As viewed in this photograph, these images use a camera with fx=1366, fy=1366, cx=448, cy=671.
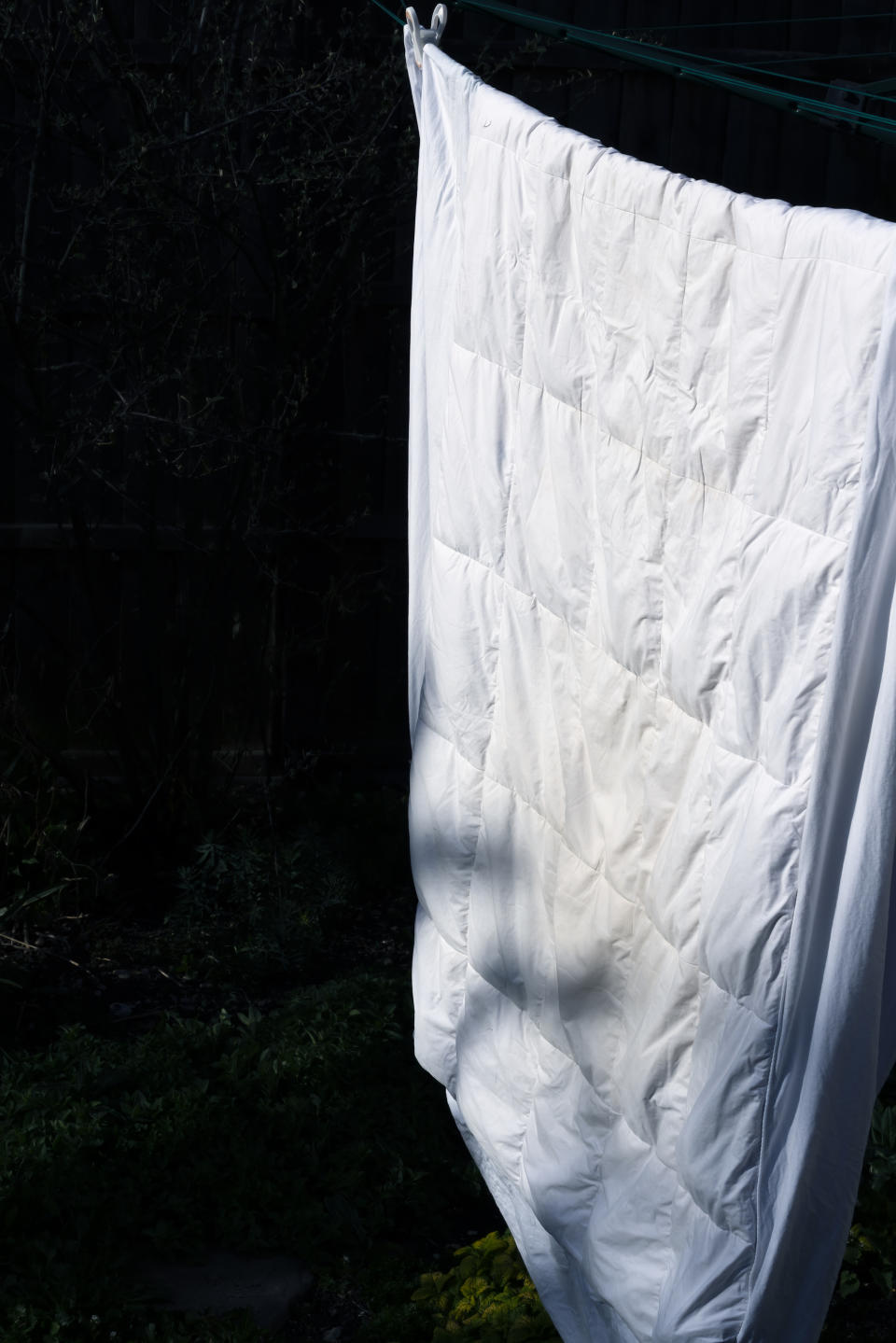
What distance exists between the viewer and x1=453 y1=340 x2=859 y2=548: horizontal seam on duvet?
131 cm

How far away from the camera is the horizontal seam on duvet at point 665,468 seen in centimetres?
131

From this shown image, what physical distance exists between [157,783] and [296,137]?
5.84 ft

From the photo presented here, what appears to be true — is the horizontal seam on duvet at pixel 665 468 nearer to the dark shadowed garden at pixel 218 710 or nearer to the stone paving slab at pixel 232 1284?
the dark shadowed garden at pixel 218 710

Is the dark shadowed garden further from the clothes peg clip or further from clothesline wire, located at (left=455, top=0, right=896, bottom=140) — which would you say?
clothesline wire, located at (left=455, top=0, right=896, bottom=140)

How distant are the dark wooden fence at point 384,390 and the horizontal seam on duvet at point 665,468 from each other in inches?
72.3

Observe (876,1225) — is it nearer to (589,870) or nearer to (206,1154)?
(589,870)

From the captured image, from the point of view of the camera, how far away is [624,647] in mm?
1681

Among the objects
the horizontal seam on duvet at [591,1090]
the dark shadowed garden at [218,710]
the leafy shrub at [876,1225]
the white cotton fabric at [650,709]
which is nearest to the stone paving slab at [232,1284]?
the dark shadowed garden at [218,710]

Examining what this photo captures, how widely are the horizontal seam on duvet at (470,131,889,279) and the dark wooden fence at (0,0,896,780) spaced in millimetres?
1979

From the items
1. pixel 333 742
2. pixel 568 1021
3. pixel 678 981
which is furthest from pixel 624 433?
pixel 333 742

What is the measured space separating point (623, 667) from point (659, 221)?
0.53m

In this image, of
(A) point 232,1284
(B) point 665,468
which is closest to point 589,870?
(B) point 665,468

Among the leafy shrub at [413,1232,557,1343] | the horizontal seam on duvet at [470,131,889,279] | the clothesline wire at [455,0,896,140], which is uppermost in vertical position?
the clothesline wire at [455,0,896,140]

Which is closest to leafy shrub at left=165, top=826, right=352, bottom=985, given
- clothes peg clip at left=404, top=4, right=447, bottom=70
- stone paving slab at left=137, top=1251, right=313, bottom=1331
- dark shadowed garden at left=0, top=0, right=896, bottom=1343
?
dark shadowed garden at left=0, top=0, right=896, bottom=1343
